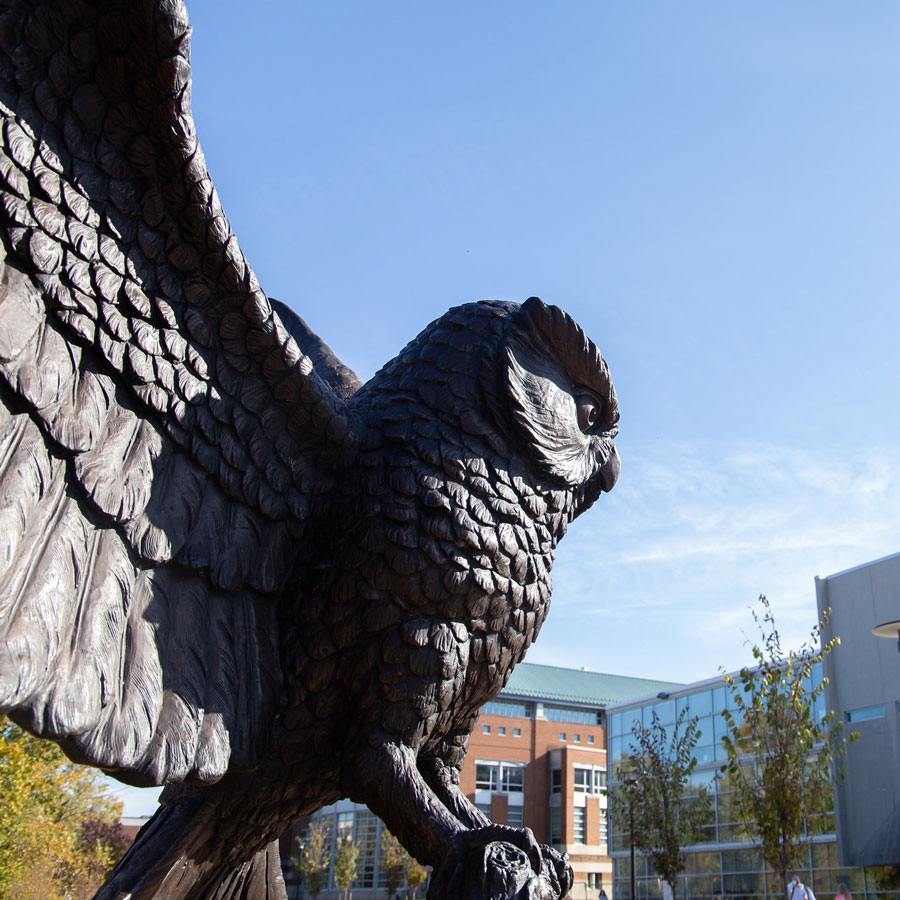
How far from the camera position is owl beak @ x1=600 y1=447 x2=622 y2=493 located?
11.6 feet

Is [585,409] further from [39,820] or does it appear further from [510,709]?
[510,709]

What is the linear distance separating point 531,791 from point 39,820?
28347mm

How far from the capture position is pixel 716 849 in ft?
73.2

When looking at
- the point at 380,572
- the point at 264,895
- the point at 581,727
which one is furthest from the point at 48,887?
the point at 581,727

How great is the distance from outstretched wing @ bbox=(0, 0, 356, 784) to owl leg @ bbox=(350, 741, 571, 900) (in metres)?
0.39

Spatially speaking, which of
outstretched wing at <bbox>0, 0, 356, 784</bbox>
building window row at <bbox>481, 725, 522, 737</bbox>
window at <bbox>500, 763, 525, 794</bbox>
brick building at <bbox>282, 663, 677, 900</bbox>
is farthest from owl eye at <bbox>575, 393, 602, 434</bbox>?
building window row at <bbox>481, 725, 522, 737</bbox>

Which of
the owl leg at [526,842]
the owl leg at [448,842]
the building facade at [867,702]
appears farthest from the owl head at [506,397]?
the building facade at [867,702]

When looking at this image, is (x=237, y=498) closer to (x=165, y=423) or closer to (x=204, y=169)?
(x=165, y=423)

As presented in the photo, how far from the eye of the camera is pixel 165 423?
7.99 feet

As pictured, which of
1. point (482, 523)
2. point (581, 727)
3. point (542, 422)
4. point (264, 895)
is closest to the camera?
point (482, 523)

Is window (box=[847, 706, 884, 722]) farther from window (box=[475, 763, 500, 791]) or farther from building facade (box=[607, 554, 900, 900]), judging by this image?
window (box=[475, 763, 500, 791])

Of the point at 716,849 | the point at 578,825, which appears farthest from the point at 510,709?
the point at 716,849

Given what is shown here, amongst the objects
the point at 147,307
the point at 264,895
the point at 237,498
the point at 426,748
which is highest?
the point at 147,307

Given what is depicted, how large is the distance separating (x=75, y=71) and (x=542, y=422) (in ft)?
6.00
